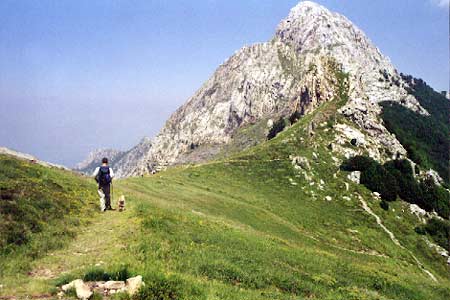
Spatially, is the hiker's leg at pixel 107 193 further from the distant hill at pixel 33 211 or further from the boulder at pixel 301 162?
the boulder at pixel 301 162

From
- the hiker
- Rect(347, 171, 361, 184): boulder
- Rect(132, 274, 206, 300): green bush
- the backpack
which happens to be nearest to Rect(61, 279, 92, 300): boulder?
Result: Rect(132, 274, 206, 300): green bush

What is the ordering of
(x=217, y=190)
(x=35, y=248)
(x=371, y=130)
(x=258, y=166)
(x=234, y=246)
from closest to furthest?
1. (x=35, y=248)
2. (x=234, y=246)
3. (x=217, y=190)
4. (x=258, y=166)
5. (x=371, y=130)

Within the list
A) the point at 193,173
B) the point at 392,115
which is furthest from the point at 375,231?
the point at 392,115

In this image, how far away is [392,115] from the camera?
14688cm

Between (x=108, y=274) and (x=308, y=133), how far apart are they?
234ft

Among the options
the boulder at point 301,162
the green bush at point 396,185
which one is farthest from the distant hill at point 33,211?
the green bush at point 396,185

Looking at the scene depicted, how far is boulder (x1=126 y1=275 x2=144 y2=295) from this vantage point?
40.1 ft

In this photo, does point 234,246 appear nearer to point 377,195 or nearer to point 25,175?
point 25,175

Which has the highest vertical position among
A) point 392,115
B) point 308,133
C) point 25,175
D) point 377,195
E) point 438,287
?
point 392,115

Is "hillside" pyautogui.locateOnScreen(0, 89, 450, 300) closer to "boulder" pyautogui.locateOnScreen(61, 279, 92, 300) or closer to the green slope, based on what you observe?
the green slope

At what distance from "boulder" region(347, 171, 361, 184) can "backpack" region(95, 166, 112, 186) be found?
168 feet

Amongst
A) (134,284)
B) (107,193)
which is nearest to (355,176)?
(107,193)

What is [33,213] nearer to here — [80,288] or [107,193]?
[107,193]

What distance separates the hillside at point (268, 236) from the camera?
16.3 m
